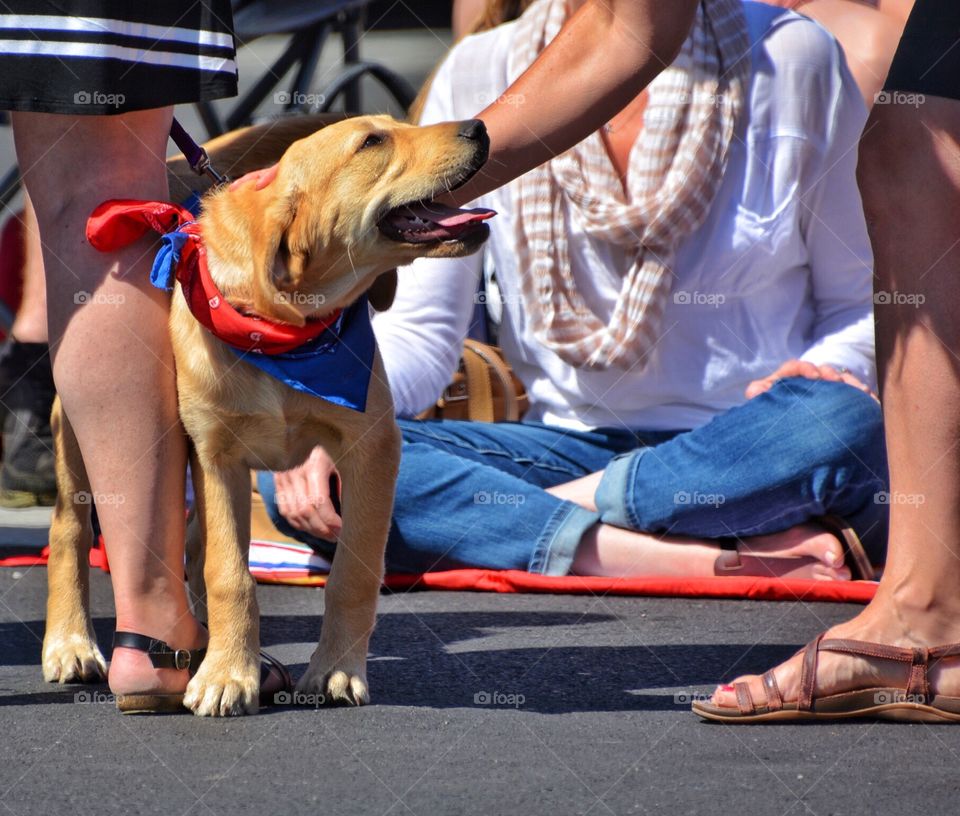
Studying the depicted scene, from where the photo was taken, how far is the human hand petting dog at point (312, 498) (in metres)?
3.59

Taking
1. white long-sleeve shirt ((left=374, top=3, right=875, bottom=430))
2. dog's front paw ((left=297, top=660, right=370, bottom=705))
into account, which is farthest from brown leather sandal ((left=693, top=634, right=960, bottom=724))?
white long-sleeve shirt ((left=374, top=3, right=875, bottom=430))

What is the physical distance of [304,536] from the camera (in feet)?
12.5

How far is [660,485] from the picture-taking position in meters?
3.62

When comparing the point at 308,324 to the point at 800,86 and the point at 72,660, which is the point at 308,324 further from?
the point at 800,86

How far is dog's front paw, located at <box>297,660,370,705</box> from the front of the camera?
8.08 ft

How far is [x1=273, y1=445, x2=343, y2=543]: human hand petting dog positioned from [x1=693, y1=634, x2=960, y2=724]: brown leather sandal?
1.50 metres

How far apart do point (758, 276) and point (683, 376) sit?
13.5 inches

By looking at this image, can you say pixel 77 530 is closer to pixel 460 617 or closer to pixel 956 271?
pixel 460 617

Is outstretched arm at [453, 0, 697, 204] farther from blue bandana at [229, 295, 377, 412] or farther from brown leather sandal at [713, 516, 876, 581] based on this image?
brown leather sandal at [713, 516, 876, 581]

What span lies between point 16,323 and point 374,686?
8.99 feet

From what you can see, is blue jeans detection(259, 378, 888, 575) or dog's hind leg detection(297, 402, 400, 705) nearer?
dog's hind leg detection(297, 402, 400, 705)

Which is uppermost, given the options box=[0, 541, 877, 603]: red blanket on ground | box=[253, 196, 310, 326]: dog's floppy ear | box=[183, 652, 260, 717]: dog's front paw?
box=[253, 196, 310, 326]: dog's floppy ear

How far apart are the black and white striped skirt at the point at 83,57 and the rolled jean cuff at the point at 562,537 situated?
5.72 ft

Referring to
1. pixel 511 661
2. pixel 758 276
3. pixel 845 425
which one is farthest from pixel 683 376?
pixel 511 661
